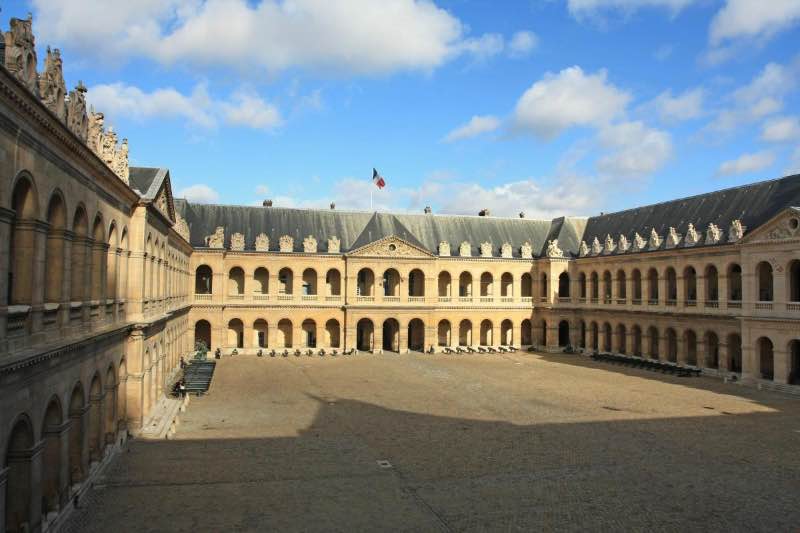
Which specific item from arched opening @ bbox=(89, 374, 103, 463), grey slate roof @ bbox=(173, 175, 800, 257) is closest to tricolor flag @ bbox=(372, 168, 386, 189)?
grey slate roof @ bbox=(173, 175, 800, 257)

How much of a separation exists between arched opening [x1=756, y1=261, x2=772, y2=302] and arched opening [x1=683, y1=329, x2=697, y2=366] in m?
6.64

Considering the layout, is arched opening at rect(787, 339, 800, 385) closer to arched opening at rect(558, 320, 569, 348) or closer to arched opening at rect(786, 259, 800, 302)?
arched opening at rect(786, 259, 800, 302)

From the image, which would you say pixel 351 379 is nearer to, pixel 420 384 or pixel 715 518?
pixel 420 384

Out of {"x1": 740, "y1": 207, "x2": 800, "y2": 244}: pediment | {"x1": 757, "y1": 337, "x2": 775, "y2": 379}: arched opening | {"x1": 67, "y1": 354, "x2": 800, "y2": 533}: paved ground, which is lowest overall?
{"x1": 67, "y1": 354, "x2": 800, "y2": 533}: paved ground

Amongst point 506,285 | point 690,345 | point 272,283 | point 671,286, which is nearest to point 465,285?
point 506,285

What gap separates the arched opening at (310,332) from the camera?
58.2 meters

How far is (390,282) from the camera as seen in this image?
6141 cm

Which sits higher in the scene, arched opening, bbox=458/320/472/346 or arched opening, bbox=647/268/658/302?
arched opening, bbox=647/268/658/302

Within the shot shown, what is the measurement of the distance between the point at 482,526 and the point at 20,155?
14101 millimetres

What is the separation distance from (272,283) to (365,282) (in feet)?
31.0

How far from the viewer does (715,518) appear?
16672mm

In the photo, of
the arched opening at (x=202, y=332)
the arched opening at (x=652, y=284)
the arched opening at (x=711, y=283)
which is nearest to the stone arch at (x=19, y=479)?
the arched opening at (x=202, y=332)

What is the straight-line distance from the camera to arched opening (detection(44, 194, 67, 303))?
15.4 metres

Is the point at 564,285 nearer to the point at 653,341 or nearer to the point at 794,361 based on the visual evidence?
the point at 653,341
